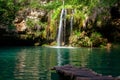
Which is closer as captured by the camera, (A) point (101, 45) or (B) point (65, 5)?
(A) point (101, 45)

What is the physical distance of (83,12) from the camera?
49031mm

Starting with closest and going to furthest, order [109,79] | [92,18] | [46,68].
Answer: [109,79] → [46,68] → [92,18]

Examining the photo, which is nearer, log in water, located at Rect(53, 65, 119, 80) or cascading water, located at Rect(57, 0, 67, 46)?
log in water, located at Rect(53, 65, 119, 80)

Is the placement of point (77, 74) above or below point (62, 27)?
below

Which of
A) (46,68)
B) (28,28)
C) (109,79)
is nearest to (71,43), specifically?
(28,28)

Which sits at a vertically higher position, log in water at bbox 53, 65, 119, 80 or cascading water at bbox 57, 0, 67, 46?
cascading water at bbox 57, 0, 67, 46

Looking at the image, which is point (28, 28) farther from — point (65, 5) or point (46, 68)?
point (46, 68)

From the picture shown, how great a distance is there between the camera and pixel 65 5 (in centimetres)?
5162

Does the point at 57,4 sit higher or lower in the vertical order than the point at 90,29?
higher

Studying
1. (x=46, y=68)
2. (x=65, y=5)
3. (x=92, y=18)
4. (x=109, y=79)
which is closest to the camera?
(x=109, y=79)

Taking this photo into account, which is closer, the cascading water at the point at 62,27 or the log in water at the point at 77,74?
the log in water at the point at 77,74

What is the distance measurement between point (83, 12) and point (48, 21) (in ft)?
17.9

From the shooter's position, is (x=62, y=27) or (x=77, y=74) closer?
(x=77, y=74)

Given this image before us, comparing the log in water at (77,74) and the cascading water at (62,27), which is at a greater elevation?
the cascading water at (62,27)
